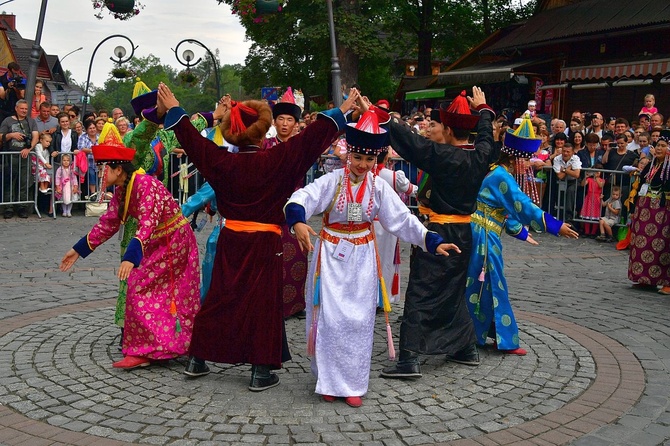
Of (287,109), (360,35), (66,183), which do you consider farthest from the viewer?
(360,35)

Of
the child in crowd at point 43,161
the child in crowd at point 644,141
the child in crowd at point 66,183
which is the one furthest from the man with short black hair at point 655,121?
the child in crowd at point 43,161

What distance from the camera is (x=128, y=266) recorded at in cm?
520

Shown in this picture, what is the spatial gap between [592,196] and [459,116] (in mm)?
7528

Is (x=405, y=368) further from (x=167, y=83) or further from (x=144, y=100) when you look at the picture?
(x=167, y=83)

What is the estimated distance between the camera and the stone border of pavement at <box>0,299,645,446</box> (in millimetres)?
4324

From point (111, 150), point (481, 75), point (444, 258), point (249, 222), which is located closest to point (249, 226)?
point (249, 222)

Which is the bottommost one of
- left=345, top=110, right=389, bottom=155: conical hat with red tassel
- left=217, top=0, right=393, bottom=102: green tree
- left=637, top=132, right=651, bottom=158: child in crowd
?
left=345, top=110, right=389, bottom=155: conical hat with red tassel

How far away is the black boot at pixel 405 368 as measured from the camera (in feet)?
17.7

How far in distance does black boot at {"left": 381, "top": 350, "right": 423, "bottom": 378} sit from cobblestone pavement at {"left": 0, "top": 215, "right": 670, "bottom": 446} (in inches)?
2.3

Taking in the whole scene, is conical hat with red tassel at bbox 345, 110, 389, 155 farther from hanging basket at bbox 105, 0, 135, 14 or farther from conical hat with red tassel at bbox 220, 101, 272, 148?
hanging basket at bbox 105, 0, 135, 14

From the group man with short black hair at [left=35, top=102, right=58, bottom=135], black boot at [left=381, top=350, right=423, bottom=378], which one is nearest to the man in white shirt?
black boot at [left=381, top=350, right=423, bottom=378]

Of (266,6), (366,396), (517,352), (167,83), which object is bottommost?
(366,396)

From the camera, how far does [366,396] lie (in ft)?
16.6

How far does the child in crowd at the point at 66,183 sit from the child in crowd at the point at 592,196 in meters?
8.96
